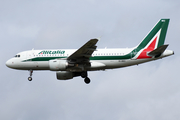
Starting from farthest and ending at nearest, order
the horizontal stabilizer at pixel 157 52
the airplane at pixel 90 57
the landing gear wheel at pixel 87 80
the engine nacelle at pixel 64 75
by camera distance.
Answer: the engine nacelle at pixel 64 75 < the landing gear wheel at pixel 87 80 < the airplane at pixel 90 57 < the horizontal stabilizer at pixel 157 52

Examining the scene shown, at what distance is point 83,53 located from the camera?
45.1m

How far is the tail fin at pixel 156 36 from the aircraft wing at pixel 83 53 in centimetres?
631

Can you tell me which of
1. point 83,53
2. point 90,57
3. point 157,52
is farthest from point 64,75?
point 157,52

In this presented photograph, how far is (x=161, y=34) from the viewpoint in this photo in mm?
48438

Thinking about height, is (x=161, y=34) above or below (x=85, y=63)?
above

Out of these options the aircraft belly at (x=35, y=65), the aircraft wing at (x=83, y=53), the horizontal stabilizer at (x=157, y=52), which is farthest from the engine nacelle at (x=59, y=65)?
the horizontal stabilizer at (x=157, y=52)

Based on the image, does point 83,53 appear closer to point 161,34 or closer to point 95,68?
point 95,68

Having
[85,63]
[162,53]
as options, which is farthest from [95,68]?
[162,53]

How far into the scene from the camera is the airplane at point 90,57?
45522 millimetres

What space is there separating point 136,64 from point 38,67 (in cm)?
1211

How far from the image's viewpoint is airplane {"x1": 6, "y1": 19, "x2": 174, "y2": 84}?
4552 centimetres

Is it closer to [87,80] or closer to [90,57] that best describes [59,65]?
[90,57]

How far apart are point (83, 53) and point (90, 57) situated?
2.15 metres

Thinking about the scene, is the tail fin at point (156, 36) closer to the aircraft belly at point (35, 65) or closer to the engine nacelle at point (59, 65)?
the engine nacelle at point (59, 65)
